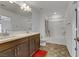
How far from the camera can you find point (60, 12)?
19.3ft

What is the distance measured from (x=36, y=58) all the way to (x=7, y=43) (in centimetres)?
164

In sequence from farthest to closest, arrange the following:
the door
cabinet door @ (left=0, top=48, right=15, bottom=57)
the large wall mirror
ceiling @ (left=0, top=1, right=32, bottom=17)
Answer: the door, ceiling @ (left=0, top=1, right=32, bottom=17), the large wall mirror, cabinet door @ (left=0, top=48, right=15, bottom=57)

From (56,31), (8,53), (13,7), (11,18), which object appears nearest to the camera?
(8,53)

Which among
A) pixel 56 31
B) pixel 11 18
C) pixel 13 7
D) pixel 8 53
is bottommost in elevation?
pixel 8 53

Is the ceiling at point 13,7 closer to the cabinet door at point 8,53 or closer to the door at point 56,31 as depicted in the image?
the cabinet door at point 8,53

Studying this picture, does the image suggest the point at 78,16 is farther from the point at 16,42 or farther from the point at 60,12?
the point at 60,12

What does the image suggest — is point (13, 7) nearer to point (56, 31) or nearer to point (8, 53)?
point (8, 53)

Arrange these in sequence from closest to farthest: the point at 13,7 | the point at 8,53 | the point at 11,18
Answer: the point at 8,53, the point at 11,18, the point at 13,7

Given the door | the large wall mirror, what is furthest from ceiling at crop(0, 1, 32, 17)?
the door

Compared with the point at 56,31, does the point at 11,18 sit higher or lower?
higher

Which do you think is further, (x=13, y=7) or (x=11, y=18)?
(x=13, y=7)

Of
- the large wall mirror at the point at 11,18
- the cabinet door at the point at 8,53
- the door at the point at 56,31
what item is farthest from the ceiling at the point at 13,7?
the door at the point at 56,31

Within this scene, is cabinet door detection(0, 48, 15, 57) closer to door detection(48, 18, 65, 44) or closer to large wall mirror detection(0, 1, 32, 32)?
large wall mirror detection(0, 1, 32, 32)

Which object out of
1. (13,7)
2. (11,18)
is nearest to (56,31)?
(13,7)
